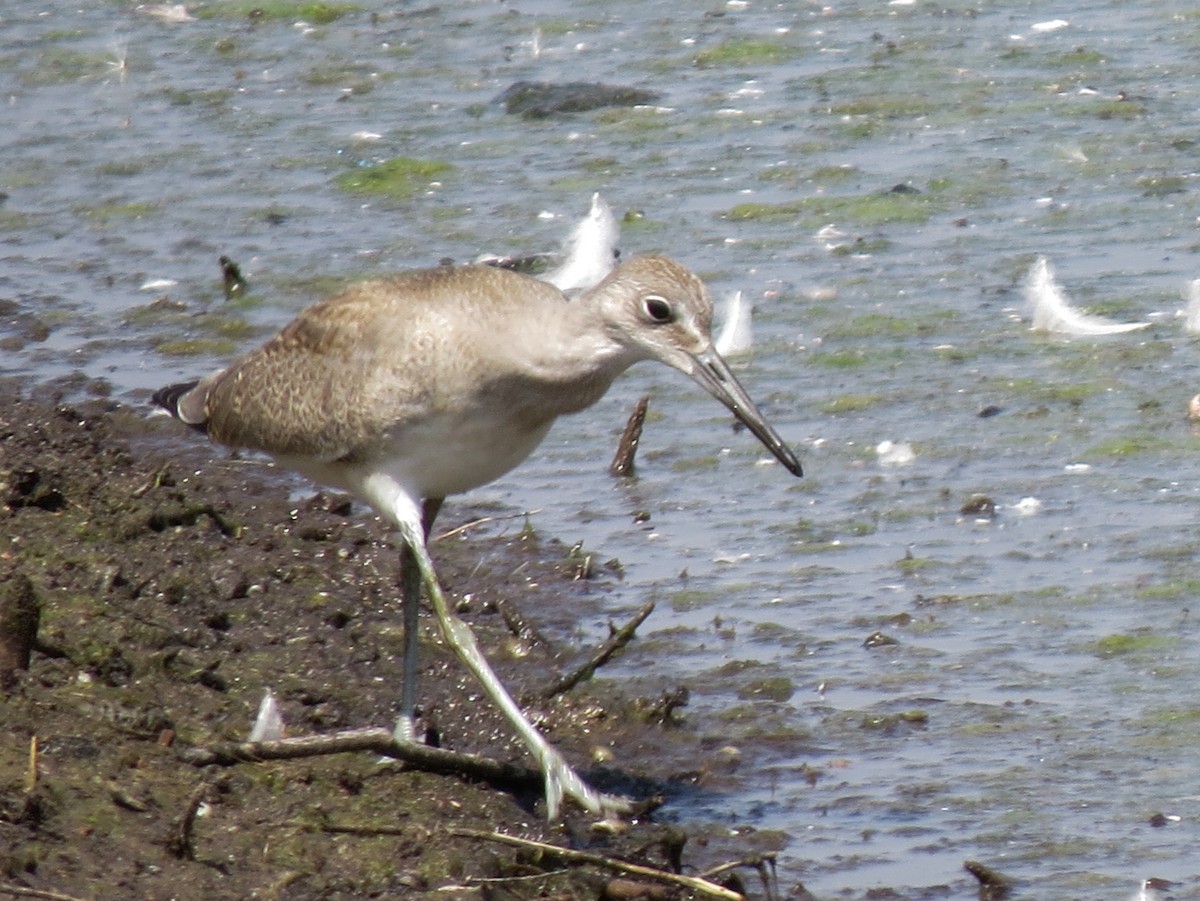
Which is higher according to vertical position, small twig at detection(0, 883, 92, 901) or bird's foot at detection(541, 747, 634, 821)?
small twig at detection(0, 883, 92, 901)

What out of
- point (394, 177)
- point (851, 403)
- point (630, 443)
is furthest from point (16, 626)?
point (394, 177)

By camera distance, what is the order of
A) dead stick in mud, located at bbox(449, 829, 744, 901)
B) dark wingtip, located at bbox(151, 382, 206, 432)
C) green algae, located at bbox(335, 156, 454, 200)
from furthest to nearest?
green algae, located at bbox(335, 156, 454, 200) < dark wingtip, located at bbox(151, 382, 206, 432) < dead stick in mud, located at bbox(449, 829, 744, 901)

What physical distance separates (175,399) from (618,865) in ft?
7.89

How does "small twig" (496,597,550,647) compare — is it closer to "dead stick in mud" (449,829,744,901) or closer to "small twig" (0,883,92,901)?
"dead stick in mud" (449,829,744,901)

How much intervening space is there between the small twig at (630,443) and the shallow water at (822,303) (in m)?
0.07

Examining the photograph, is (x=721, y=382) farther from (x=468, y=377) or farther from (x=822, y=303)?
(x=822, y=303)

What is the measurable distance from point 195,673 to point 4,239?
16.7ft

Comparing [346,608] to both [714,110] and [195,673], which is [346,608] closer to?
[195,673]

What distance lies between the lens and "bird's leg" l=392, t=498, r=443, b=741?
17.6 ft

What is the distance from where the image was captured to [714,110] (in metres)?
10.9

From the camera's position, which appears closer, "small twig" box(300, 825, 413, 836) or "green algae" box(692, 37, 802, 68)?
"small twig" box(300, 825, 413, 836)

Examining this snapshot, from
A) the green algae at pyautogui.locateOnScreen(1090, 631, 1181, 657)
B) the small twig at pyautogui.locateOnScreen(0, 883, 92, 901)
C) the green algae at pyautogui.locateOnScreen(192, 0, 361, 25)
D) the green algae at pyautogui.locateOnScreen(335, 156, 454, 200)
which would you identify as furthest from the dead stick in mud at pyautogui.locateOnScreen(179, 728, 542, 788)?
the green algae at pyautogui.locateOnScreen(192, 0, 361, 25)

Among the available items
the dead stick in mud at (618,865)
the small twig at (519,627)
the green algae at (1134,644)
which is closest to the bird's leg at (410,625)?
the small twig at (519,627)

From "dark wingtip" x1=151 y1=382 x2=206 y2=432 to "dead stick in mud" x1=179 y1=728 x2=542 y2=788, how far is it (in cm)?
133
